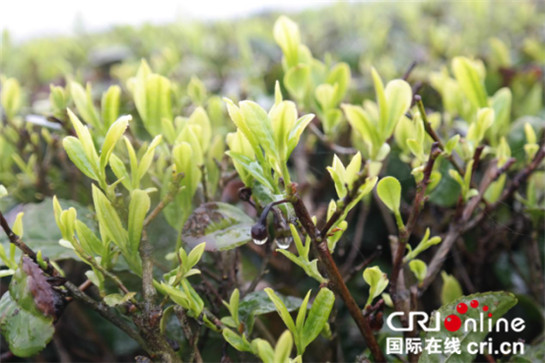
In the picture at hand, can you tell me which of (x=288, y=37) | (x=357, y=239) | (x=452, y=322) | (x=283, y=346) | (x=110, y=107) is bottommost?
(x=357, y=239)

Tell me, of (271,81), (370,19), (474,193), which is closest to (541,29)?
(370,19)

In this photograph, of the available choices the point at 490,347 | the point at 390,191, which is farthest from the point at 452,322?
the point at 390,191

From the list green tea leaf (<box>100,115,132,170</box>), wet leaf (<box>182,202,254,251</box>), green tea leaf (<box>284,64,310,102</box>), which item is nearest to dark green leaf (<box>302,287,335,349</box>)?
wet leaf (<box>182,202,254,251</box>)

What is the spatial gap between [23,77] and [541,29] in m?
2.44

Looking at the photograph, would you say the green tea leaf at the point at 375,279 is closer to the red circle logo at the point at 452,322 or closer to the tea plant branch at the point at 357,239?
the red circle logo at the point at 452,322

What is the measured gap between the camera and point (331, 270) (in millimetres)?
686

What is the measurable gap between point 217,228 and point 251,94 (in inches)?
34.7

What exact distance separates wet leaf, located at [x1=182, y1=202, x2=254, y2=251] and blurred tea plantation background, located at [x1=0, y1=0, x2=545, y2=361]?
0.18 meters

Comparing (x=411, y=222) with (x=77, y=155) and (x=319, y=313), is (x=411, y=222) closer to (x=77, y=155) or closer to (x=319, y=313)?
(x=319, y=313)

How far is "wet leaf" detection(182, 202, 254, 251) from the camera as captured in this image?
2.33 feet

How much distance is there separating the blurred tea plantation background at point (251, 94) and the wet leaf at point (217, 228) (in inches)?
7.0

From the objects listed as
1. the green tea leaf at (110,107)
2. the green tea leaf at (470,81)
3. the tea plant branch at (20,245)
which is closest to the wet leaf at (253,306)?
the tea plant branch at (20,245)

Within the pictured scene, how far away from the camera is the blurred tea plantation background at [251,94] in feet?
3.39

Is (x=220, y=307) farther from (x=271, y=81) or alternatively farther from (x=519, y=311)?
(x=271, y=81)
